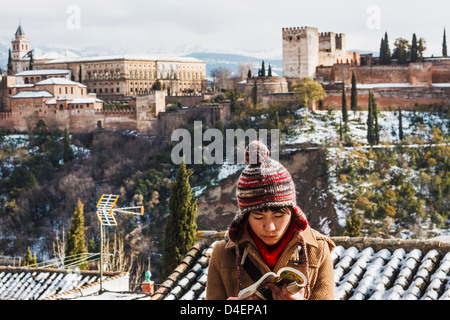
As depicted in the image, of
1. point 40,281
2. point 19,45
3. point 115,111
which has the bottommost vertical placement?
point 40,281

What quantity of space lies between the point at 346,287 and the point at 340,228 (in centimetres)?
2166

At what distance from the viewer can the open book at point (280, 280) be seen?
2340 millimetres

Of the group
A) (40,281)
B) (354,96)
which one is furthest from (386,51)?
(40,281)

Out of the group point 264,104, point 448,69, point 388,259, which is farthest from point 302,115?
point 388,259

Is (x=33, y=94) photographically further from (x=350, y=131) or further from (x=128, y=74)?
(x=350, y=131)

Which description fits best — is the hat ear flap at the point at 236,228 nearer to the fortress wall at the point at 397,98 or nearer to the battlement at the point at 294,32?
the fortress wall at the point at 397,98

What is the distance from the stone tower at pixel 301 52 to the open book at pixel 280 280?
34.8m

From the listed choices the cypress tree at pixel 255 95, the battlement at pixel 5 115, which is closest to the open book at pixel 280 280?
the cypress tree at pixel 255 95

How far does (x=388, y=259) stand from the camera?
5.50 metres

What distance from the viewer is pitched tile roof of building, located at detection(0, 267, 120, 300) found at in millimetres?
10539

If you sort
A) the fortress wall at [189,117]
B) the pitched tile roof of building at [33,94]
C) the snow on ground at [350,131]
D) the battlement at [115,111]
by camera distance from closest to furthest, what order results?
the snow on ground at [350,131]
the fortress wall at [189,117]
the battlement at [115,111]
the pitched tile roof of building at [33,94]

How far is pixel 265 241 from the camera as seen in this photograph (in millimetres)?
2576

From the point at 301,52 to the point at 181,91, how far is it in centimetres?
1115

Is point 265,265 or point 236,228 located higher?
point 236,228
